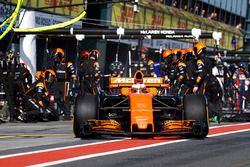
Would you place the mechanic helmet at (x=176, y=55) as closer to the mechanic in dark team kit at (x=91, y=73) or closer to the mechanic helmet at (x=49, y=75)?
the mechanic in dark team kit at (x=91, y=73)

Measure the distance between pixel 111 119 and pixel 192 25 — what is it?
1208 inches

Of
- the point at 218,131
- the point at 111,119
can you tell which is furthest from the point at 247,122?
the point at 111,119

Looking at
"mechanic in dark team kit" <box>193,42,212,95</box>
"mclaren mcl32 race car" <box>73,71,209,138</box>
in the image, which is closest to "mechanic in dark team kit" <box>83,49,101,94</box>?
"mechanic in dark team kit" <box>193,42,212,95</box>

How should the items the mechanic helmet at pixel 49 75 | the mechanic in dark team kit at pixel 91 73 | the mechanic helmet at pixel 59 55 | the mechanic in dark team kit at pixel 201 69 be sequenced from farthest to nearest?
1. the mechanic in dark team kit at pixel 91 73
2. the mechanic helmet at pixel 59 55
3. the mechanic helmet at pixel 49 75
4. the mechanic in dark team kit at pixel 201 69

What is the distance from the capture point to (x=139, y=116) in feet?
34.5

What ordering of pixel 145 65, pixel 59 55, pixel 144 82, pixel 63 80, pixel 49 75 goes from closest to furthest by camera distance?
pixel 144 82 → pixel 49 75 → pixel 59 55 → pixel 145 65 → pixel 63 80

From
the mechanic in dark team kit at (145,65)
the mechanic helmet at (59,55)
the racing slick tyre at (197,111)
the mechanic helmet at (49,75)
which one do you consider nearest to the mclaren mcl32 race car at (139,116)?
the racing slick tyre at (197,111)

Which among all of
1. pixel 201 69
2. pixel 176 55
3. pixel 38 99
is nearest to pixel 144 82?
pixel 201 69

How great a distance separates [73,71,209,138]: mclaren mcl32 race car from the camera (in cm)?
1055

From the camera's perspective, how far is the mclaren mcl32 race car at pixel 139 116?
34.6ft

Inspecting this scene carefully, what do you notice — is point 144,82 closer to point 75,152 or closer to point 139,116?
point 139,116

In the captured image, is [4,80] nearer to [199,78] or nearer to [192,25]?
[199,78]

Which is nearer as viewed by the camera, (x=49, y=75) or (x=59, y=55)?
(x=49, y=75)

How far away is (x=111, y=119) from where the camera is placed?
11141mm
